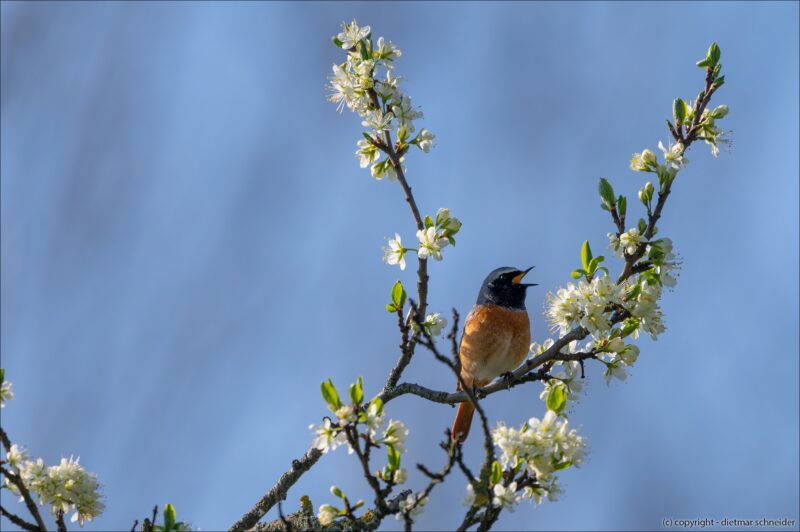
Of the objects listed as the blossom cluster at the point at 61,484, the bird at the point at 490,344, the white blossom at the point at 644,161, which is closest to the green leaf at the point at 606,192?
the white blossom at the point at 644,161

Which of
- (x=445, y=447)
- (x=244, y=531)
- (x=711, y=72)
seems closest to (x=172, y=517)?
(x=244, y=531)

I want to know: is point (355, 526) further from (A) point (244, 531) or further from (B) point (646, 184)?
(B) point (646, 184)

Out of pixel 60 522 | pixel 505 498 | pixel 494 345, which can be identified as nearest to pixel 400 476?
pixel 505 498

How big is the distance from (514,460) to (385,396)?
92cm

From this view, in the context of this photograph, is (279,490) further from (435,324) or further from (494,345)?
(494,345)

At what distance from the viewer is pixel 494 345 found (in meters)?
5.57

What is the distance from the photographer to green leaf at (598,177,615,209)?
3.81 metres

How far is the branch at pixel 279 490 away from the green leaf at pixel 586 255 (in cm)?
143

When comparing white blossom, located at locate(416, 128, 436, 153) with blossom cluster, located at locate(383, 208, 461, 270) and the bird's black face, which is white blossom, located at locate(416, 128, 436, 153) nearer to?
blossom cluster, located at locate(383, 208, 461, 270)

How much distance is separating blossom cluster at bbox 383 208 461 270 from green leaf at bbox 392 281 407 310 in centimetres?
11

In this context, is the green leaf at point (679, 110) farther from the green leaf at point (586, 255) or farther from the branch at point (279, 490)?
the branch at point (279, 490)

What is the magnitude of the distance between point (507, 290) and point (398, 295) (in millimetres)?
2418

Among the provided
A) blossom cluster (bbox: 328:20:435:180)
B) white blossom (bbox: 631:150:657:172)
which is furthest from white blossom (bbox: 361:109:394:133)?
white blossom (bbox: 631:150:657:172)

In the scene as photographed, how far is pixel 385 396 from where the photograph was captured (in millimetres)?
3885
